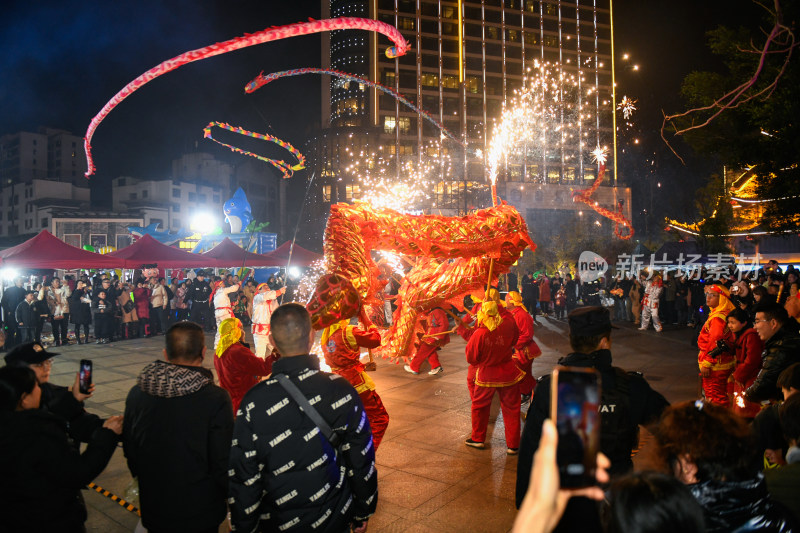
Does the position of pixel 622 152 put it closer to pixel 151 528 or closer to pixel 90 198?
pixel 90 198

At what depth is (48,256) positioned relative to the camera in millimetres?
12820

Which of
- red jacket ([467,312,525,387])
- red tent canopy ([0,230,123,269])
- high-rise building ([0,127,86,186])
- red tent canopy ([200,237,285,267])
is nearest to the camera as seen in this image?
red jacket ([467,312,525,387])

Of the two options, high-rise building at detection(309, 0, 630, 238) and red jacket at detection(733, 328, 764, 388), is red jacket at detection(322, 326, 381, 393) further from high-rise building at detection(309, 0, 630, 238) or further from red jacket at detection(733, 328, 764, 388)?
high-rise building at detection(309, 0, 630, 238)

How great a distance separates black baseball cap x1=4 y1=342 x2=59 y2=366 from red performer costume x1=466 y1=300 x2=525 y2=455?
3.67 meters

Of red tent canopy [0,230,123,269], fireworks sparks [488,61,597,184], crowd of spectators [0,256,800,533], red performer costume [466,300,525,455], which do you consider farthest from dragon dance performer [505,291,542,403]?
fireworks sparks [488,61,597,184]

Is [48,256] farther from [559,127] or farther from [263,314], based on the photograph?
[559,127]

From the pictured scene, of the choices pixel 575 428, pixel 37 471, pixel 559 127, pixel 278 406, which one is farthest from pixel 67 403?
pixel 559 127

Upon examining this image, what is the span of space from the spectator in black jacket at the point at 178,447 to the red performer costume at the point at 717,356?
5517 mm

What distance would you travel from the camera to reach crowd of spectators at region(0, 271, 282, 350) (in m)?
12.4

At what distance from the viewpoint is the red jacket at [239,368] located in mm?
4484

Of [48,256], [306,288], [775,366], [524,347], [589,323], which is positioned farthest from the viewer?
[306,288]

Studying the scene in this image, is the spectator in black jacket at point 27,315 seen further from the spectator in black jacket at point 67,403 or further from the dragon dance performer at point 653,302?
the dragon dance performer at point 653,302

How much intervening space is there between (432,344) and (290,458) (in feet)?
22.5

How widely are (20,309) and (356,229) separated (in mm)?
10661
